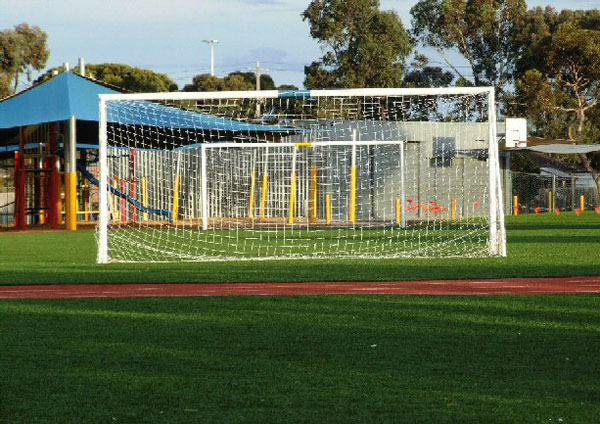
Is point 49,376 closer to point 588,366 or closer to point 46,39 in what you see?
point 588,366

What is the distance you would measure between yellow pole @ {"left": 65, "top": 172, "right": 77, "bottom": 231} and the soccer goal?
138cm

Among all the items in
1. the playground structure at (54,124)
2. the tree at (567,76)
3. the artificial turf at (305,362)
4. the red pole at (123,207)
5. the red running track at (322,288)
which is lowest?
the artificial turf at (305,362)

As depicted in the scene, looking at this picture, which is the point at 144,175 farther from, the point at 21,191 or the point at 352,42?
the point at 352,42

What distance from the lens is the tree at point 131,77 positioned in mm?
78125

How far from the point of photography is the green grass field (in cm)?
580

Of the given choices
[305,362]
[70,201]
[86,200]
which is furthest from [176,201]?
[305,362]

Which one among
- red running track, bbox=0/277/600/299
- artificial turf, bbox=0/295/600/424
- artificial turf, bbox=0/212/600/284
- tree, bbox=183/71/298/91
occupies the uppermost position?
tree, bbox=183/71/298/91

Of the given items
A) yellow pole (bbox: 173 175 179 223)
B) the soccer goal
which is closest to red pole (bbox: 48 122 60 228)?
the soccer goal

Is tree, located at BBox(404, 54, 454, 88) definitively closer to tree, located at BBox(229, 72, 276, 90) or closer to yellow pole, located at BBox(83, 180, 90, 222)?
tree, located at BBox(229, 72, 276, 90)

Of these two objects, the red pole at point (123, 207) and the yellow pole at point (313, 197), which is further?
the red pole at point (123, 207)

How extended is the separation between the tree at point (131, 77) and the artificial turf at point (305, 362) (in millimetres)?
68178

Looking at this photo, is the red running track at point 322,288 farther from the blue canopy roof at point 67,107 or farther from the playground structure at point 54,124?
the playground structure at point 54,124

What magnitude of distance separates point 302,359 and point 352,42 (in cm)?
5801

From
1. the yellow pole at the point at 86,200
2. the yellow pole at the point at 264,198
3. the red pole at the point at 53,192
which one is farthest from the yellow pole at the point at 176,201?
the red pole at the point at 53,192
